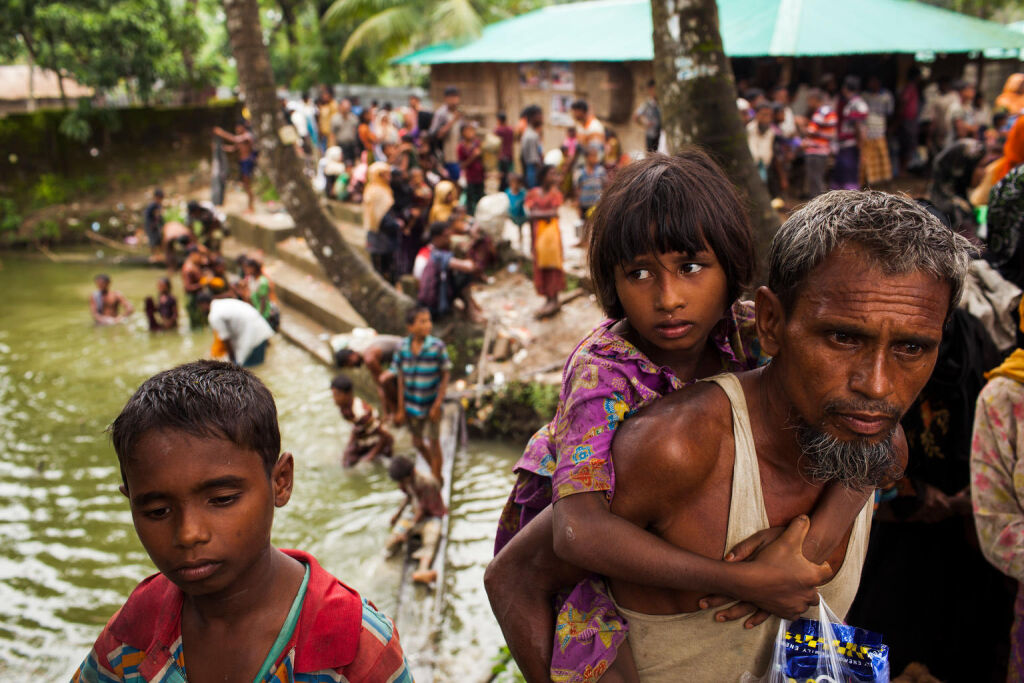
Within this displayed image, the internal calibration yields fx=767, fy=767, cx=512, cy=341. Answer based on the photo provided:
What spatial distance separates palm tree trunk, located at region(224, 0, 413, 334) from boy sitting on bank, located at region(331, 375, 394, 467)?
2.14m

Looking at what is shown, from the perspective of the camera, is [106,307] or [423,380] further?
[106,307]

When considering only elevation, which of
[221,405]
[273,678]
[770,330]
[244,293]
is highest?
[770,330]

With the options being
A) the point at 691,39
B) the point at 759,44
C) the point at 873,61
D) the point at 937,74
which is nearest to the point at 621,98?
the point at 759,44

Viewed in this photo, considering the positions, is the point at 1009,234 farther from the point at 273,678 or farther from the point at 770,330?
the point at 273,678

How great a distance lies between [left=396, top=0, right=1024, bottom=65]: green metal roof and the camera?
11.7 metres

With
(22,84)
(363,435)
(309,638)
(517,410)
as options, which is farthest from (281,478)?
(22,84)

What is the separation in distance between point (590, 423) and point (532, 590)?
49 centimetres

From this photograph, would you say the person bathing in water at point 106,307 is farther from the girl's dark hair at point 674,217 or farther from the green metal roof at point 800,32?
the girl's dark hair at point 674,217

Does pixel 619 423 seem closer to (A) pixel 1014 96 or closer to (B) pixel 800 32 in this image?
(A) pixel 1014 96

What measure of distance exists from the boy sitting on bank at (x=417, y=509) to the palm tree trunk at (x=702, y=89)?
3.24 metres

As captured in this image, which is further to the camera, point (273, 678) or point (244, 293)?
point (244, 293)

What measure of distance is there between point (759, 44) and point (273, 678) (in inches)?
483

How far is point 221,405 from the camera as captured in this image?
176cm

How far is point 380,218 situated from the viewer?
36.3ft
